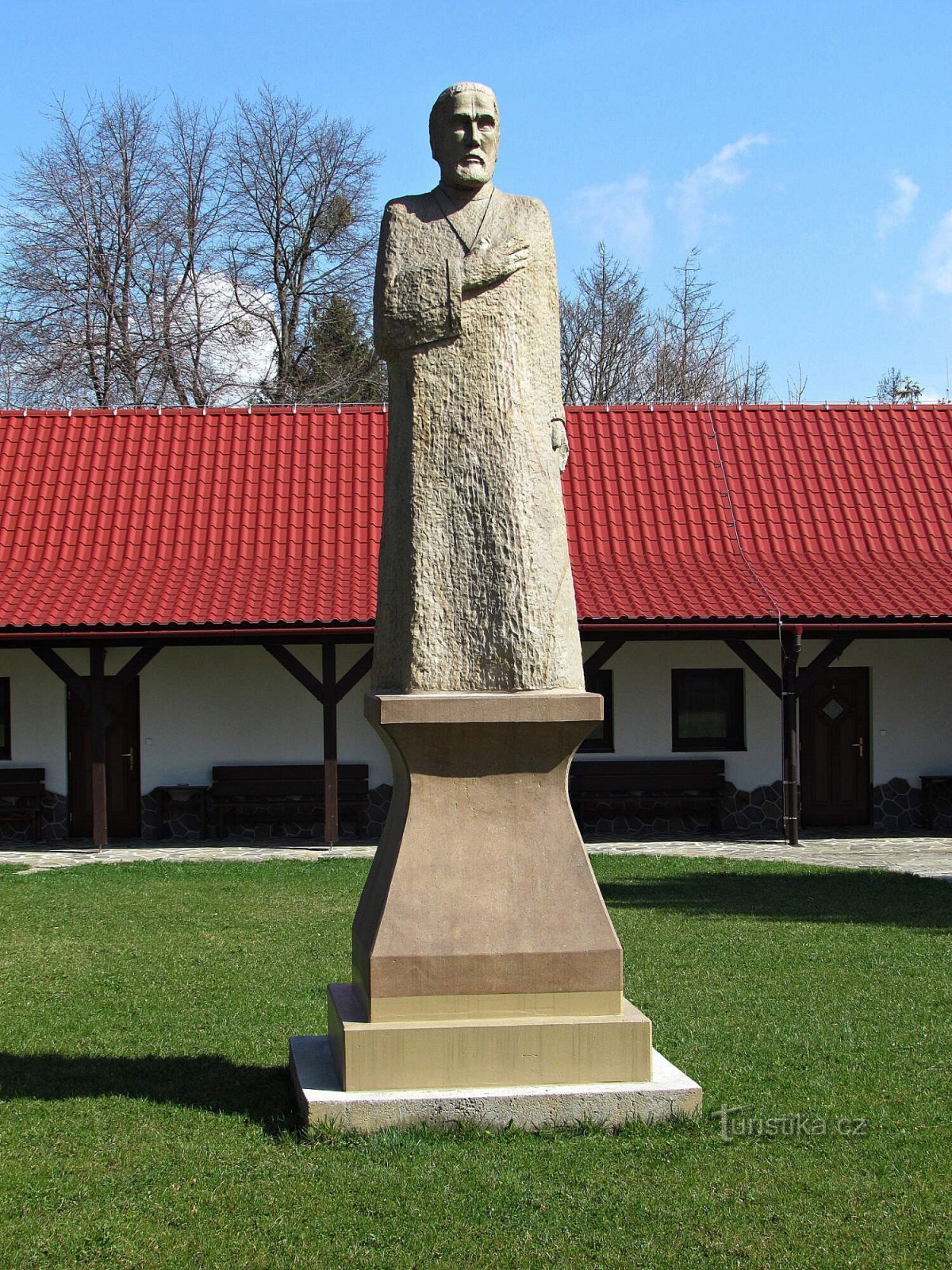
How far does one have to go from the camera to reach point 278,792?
17.0 m

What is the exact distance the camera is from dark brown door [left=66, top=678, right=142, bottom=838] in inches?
686

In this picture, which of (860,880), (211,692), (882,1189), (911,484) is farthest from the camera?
(911,484)

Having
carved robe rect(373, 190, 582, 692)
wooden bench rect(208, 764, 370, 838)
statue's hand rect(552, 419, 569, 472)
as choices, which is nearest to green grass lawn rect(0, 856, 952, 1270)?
carved robe rect(373, 190, 582, 692)

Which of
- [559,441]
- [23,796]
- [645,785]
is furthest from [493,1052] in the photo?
[23,796]

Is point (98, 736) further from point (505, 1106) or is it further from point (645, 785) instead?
point (505, 1106)

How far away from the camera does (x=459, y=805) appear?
5223mm

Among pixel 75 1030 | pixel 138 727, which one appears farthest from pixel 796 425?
pixel 75 1030

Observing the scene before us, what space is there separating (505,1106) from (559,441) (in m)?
2.32

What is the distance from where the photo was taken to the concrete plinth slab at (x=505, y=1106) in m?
4.97

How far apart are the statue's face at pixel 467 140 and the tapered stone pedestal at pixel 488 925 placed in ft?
6.11

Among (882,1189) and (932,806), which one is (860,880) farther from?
(882,1189)

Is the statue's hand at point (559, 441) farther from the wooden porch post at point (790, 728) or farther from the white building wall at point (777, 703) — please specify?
the white building wall at point (777, 703)

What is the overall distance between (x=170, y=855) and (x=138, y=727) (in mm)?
2296

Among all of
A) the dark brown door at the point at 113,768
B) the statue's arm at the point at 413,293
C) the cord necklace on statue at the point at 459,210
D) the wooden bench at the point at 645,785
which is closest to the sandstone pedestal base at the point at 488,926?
the statue's arm at the point at 413,293
